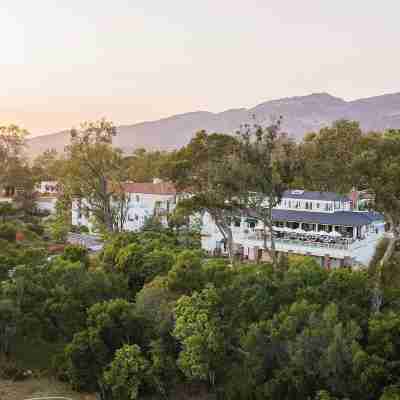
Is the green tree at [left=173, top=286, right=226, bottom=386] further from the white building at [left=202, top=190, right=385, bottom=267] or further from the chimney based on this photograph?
the chimney

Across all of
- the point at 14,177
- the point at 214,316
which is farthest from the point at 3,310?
the point at 14,177

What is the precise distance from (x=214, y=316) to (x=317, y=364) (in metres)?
3.81

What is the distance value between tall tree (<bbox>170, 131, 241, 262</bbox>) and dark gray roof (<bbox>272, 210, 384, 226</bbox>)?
789cm

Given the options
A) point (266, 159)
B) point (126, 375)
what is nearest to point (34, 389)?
point (126, 375)

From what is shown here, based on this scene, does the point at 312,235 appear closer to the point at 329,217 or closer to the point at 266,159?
the point at 329,217

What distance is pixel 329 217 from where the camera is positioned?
3294 centimetres

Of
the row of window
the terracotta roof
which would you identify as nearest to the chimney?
the row of window

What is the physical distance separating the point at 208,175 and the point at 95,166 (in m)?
12.5

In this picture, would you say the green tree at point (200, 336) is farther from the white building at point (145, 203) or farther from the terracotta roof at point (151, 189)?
the terracotta roof at point (151, 189)

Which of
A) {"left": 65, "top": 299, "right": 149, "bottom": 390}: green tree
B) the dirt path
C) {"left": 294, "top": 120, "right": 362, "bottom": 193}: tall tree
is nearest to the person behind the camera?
the dirt path

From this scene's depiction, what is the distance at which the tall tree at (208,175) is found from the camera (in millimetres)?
23922

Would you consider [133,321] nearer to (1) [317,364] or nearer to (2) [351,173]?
(1) [317,364]

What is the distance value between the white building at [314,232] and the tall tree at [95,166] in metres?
7.60

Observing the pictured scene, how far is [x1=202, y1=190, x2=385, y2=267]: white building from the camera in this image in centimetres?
2980
